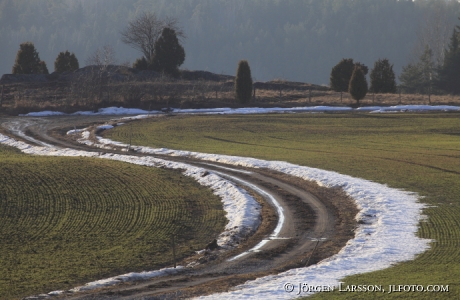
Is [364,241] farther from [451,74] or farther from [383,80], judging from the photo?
[451,74]

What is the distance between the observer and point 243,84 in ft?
232

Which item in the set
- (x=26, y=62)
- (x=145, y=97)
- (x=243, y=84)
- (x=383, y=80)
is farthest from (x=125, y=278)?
(x=26, y=62)

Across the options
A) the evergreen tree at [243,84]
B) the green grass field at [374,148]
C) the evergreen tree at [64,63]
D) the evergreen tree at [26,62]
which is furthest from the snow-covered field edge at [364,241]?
the evergreen tree at [64,63]

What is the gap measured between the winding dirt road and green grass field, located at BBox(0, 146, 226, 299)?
1624 millimetres

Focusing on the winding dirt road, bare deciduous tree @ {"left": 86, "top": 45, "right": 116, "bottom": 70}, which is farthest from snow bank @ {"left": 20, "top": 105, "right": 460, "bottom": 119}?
the winding dirt road

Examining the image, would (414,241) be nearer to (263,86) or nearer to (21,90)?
(21,90)

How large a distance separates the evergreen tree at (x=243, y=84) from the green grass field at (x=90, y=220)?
38139 millimetres

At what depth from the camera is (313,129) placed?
54.8 meters

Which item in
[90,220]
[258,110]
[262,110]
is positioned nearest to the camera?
[90,220]

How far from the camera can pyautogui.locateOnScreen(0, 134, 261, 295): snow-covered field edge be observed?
1634 cm

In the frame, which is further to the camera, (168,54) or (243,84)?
(168,54)

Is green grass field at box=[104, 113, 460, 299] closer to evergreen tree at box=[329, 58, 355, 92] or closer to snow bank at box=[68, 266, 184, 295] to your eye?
snow bank at box=[68, 266, 184, 295]

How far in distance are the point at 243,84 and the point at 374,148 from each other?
30.5 meters

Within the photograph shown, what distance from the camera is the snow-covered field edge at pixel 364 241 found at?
1384 cm
